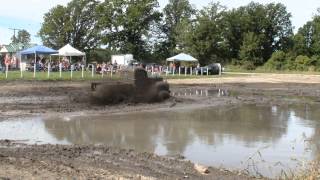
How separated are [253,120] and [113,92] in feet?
21.0

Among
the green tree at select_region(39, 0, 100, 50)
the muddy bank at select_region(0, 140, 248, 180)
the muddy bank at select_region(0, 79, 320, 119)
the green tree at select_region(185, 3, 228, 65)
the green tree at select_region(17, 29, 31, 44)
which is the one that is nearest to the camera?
the muddy bank at select_region(0, 140, 248, 180)

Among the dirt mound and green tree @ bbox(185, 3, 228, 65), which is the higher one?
green tree @ bbox(185, 3, 228, 65)

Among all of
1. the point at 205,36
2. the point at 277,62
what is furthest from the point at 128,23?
the point at 277,62

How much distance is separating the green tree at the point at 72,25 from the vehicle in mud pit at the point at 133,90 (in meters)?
85.5

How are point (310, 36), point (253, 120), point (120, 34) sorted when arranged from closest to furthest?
point (253, 120), point (120, 34), point (310, 36)

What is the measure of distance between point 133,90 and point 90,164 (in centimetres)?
1484

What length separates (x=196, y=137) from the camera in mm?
15617

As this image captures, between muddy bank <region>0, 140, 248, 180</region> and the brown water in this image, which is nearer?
muddy bank <region>0, 140, 248, 180</region>

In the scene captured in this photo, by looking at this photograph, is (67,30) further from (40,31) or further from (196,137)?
(196,137)

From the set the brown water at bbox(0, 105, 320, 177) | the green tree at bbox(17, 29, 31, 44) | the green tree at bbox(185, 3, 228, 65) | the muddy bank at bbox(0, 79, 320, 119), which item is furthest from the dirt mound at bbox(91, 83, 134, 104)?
the green tree at bbox(17, 29, 31, 44)

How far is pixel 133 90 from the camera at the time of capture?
24.8 metres

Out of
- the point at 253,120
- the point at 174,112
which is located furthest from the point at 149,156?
the point at 174,112

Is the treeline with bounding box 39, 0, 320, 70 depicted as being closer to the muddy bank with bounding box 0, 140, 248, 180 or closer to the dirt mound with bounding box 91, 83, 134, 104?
the dirt mound with bounding box 91, 83, 134, 104

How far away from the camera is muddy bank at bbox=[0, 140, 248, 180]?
8547 mm
